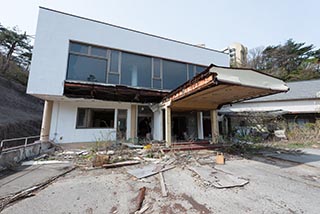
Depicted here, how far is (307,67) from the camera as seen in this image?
21828mm

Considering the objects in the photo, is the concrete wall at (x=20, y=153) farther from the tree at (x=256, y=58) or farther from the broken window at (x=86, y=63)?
the tree at (x=256, y=58)

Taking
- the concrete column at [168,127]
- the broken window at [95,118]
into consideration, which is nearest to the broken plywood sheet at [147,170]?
the concrete column at [168,127]

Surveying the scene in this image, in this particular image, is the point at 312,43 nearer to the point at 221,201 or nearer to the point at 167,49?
the point at 167,49

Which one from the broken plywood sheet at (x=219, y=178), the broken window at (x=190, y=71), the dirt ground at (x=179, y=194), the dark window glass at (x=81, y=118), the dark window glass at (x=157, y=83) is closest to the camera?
the dirt ground at (x=179, y=194)

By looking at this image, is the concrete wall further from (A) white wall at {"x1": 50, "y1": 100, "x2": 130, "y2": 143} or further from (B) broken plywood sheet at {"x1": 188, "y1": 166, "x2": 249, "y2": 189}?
(B) broken plywood sheet at {"x1": 188, "y1": 166, "x2": 249, "y2": 189}

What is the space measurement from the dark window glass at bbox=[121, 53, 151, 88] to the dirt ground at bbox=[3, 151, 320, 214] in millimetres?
5472

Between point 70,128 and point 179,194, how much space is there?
24.0 ft

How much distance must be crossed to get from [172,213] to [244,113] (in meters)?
13.5

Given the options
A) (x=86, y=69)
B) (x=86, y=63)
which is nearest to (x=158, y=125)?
(x=86, y=69)

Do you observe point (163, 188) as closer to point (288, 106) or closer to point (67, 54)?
point (67, 54)

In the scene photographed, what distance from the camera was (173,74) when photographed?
1011cm

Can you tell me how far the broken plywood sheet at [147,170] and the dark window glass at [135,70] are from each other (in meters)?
5.27

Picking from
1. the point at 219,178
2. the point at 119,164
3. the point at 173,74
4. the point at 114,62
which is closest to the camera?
the point at 219,178

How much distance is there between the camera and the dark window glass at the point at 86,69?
7766mm
